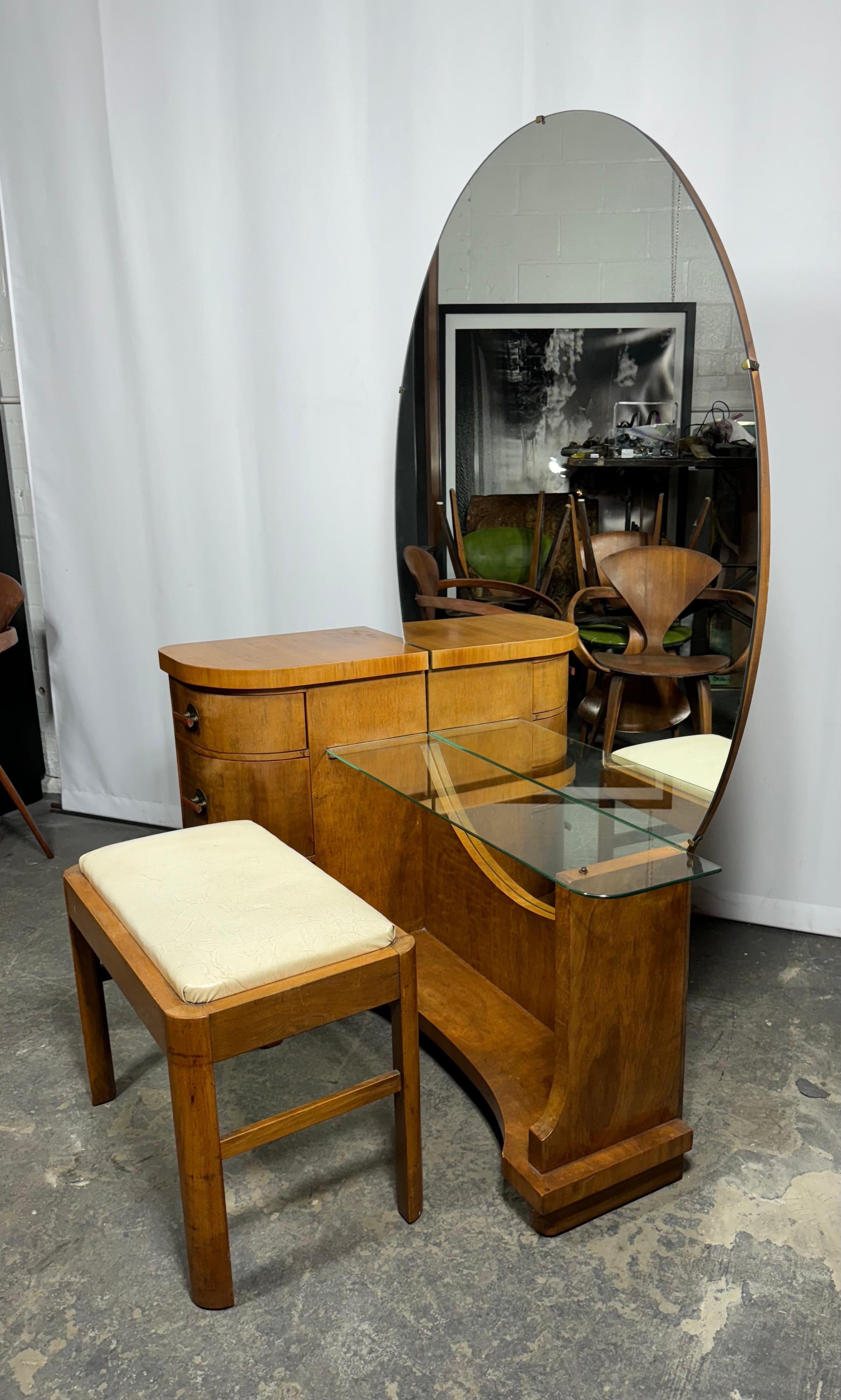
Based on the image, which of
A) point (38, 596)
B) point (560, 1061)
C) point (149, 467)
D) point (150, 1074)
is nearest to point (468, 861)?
point (560, 1061)

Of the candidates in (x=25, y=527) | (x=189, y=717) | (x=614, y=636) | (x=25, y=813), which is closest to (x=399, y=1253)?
(x=189, y=717)

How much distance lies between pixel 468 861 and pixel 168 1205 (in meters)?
0.84

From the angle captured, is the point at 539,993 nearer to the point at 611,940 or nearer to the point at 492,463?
the point at 611,940

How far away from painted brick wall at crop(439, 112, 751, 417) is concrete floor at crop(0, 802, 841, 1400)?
1287 mm

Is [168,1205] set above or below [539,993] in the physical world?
below

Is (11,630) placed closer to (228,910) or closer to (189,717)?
(189,717)

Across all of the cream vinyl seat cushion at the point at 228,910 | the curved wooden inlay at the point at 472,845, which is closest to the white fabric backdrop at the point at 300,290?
the curved wooden inlay at the point at 472,845

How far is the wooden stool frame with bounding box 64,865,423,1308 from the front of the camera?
1239mm

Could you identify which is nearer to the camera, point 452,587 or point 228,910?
point 228,910

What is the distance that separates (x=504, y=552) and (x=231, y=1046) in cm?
120

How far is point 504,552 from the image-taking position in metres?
2.07

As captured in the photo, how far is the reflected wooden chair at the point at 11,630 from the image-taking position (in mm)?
2936

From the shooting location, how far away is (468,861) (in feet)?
6.66

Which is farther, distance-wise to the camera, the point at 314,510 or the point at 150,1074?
the point at 314,510
